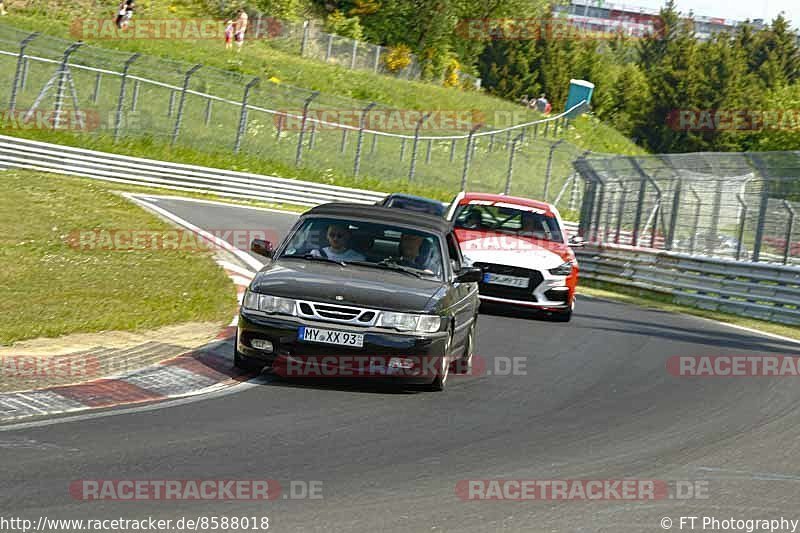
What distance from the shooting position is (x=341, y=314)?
9891mm

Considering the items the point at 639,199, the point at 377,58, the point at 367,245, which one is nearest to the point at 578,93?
the point at 377,58

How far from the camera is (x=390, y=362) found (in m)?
9.94

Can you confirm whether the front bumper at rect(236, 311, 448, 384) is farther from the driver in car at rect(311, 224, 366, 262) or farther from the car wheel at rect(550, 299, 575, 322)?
the car wheel at rect(550, 299, 575, 322)

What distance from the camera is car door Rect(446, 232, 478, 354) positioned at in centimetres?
1090

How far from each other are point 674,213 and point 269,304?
61.5 feet

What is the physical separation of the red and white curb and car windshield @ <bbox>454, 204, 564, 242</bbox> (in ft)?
21.1

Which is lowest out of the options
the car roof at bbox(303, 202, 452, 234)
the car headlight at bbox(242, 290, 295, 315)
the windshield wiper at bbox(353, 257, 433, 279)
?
the car headlight at bbox(242, 290, 295, 315)

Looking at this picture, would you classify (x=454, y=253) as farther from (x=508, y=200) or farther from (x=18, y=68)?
(x=18, y=68)

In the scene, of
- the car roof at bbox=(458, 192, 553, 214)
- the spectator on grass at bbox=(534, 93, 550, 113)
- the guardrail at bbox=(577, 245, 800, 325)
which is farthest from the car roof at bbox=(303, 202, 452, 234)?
the spectator on grass at bbox=(534, 93, 550, 113)

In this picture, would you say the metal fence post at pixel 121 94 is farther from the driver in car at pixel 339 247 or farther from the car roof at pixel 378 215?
the driver in car at pixel 339 247

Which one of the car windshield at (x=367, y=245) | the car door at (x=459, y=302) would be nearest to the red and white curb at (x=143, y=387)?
the car windshield at (x=367, y=245)

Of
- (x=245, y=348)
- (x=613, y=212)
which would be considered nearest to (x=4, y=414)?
(x=245, y=348)

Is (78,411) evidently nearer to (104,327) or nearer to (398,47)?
(104,327)

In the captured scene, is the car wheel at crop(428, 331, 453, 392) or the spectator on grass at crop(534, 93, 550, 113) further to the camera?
the spectator on grass at crop(534, 93, 550, 113)
